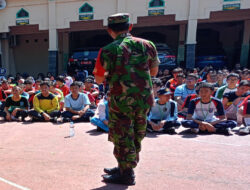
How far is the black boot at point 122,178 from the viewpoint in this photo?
7.74 feet

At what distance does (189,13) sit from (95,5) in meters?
5.02

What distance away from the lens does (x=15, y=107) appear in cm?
582

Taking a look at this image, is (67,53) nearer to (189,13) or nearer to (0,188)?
(189,13)

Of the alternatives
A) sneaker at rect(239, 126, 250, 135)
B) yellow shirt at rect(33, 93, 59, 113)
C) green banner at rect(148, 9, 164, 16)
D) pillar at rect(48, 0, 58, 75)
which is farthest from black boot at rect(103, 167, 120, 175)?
pillar at rect(48, 0, 58, 75)

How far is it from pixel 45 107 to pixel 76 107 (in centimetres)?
82

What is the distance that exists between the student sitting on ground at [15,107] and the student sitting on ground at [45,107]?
0.98ft

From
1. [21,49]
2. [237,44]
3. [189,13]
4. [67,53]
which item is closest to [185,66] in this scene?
[189,13]

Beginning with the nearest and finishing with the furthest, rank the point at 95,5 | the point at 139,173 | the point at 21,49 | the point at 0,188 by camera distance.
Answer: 1. the point at 0,188
2. the point at 139,173
3. the point at 95,5
4. the point at 21,49

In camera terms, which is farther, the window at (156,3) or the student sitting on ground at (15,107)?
the window at (156,3)

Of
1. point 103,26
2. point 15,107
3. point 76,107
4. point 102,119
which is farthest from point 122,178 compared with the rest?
point 103,26

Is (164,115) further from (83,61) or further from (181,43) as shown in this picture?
(181,43)

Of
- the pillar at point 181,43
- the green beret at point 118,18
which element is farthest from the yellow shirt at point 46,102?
the pillar at point 181,43

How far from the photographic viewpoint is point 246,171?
108 inches

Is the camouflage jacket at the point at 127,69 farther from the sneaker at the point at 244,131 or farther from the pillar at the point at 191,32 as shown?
the pillar at the point at 191,32
